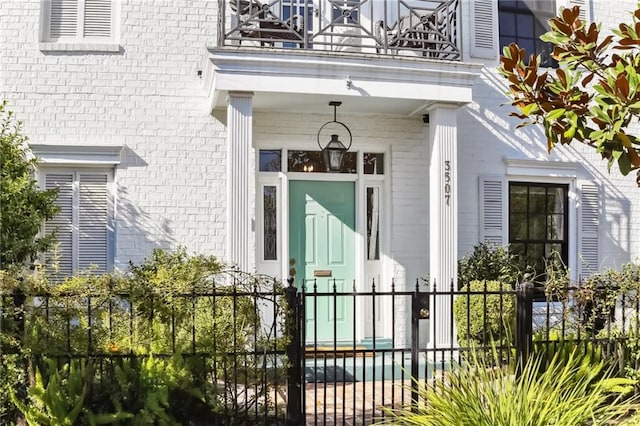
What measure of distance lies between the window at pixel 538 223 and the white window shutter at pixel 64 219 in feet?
20.6

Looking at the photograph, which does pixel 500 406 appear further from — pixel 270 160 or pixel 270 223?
pixel 270 160

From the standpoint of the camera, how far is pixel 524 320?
5418mm

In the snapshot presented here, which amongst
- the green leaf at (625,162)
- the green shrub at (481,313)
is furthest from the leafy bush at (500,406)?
the green shrub at (481,313)

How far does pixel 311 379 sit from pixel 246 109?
10.6 ft

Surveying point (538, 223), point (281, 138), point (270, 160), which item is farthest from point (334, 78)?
point (538, 223)

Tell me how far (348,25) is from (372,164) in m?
2.25

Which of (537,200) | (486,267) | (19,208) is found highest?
(537,200)

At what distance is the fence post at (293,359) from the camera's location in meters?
4.97

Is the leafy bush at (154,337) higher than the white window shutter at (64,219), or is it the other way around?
the white window shutter at (64,219)

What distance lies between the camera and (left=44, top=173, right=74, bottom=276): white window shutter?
26.1 feet

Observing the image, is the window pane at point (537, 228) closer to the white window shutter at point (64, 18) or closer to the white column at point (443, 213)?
the white column at point (443, 213)

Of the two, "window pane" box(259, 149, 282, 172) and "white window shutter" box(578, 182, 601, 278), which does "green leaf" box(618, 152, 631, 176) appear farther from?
"white window shutter" box(578, 182, 601, 278)

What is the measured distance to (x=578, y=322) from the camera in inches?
232

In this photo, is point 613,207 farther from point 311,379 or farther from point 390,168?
point 311,379
